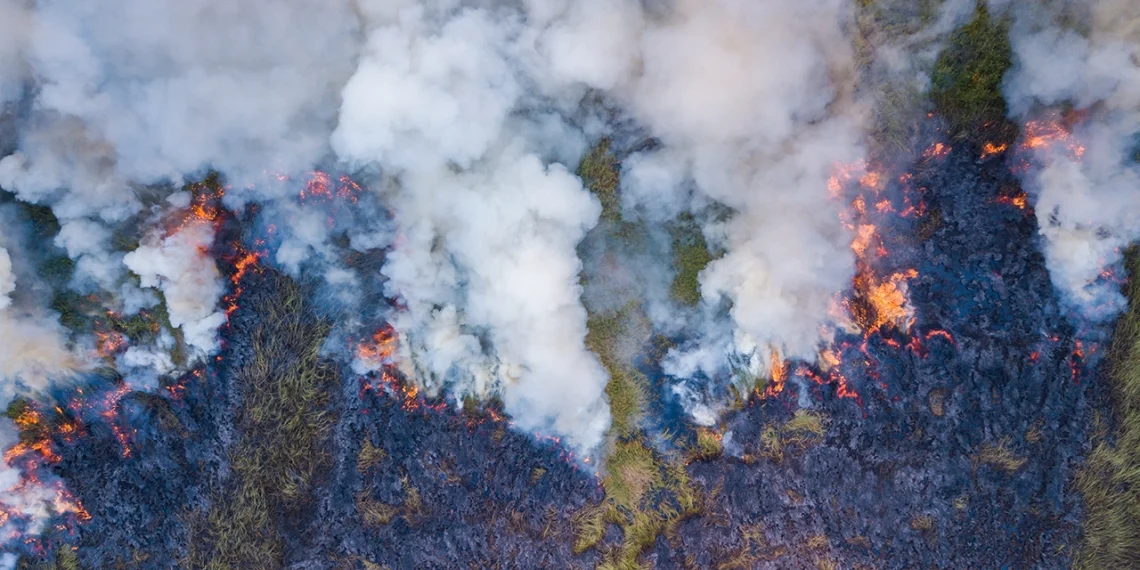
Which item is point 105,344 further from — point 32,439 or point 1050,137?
point 1050,137

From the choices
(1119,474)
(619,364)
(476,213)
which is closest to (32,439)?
(476,213)

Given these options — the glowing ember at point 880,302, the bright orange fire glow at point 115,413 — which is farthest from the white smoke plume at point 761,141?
the bright orange fire glow at point 115,413

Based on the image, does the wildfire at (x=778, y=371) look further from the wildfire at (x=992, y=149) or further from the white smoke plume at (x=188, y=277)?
the white smoke plume at (x=188, y=277)

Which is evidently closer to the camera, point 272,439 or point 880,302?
point 880,302

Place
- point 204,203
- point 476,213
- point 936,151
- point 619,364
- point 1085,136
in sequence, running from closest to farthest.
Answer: point 1085,136 < point 936,151 < point 476,213 < point 204,203 < point 619,364

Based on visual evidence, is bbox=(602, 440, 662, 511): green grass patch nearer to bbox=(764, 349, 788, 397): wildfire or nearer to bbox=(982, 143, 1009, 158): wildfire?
bbox=(764, 349, 788, 397): wildfire
